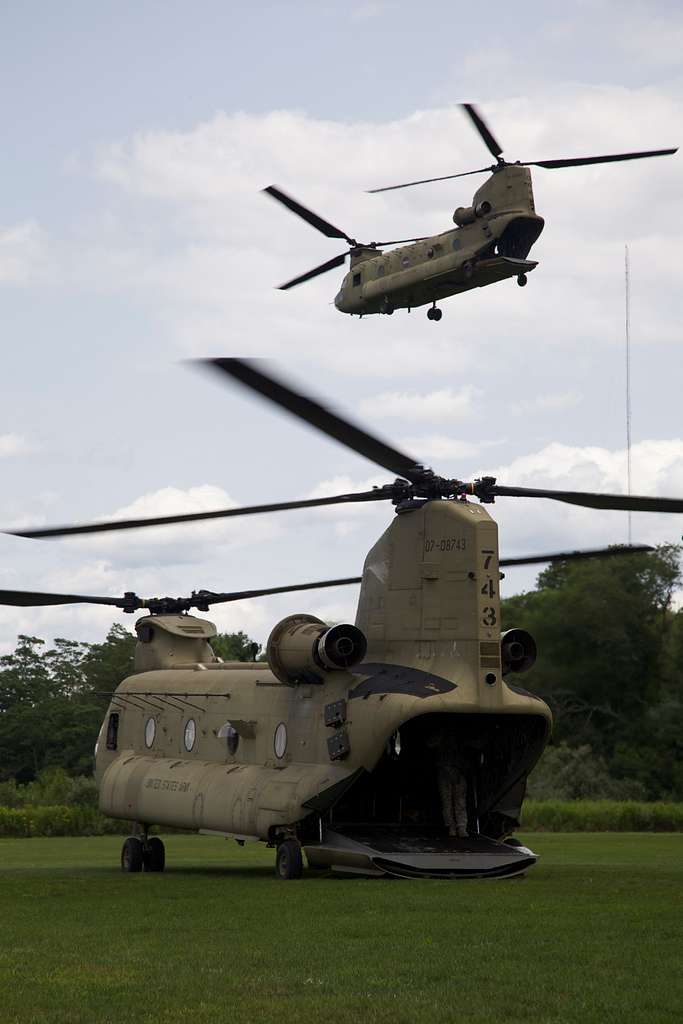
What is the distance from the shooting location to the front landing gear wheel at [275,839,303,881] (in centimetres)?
2184

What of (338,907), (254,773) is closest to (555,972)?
(338,907)

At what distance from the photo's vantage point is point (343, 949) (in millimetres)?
13633

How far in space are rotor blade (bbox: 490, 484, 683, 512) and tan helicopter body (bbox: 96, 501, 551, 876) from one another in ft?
2.11

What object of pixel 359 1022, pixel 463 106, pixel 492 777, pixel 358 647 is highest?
pixel 463 106

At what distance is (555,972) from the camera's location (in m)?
11.9

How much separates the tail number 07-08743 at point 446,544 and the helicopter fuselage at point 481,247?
52.5ft

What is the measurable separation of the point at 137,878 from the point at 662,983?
43.1 ft

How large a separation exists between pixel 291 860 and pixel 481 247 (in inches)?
784

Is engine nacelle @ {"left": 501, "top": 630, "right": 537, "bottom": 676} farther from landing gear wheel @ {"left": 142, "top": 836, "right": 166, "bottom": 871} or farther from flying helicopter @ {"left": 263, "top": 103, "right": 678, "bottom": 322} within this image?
flying helicopter @ {"left": 263, "top": 103, "right": 678, "bottom": 322}

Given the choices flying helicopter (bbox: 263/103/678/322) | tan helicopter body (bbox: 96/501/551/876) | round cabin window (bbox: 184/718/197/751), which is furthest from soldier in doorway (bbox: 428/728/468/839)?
flying helicopter (bbox: 263/103/678/322)

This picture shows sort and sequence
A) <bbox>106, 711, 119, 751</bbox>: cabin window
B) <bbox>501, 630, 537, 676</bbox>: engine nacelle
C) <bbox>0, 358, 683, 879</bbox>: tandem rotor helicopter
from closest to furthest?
<bbox>0, 358, 683, 879</bbox>: tandem rotor helicopter → <bbox>501, 630, 537, 676</bbox>: engine nacelle → <bbox>106, 711, 119, 751</bbox>: cabin window

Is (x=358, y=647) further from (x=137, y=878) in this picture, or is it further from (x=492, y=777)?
(x=137, y=878)

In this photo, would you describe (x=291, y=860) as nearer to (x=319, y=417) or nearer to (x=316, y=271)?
(x=319, y=417)

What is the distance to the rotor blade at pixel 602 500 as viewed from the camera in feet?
68.2
